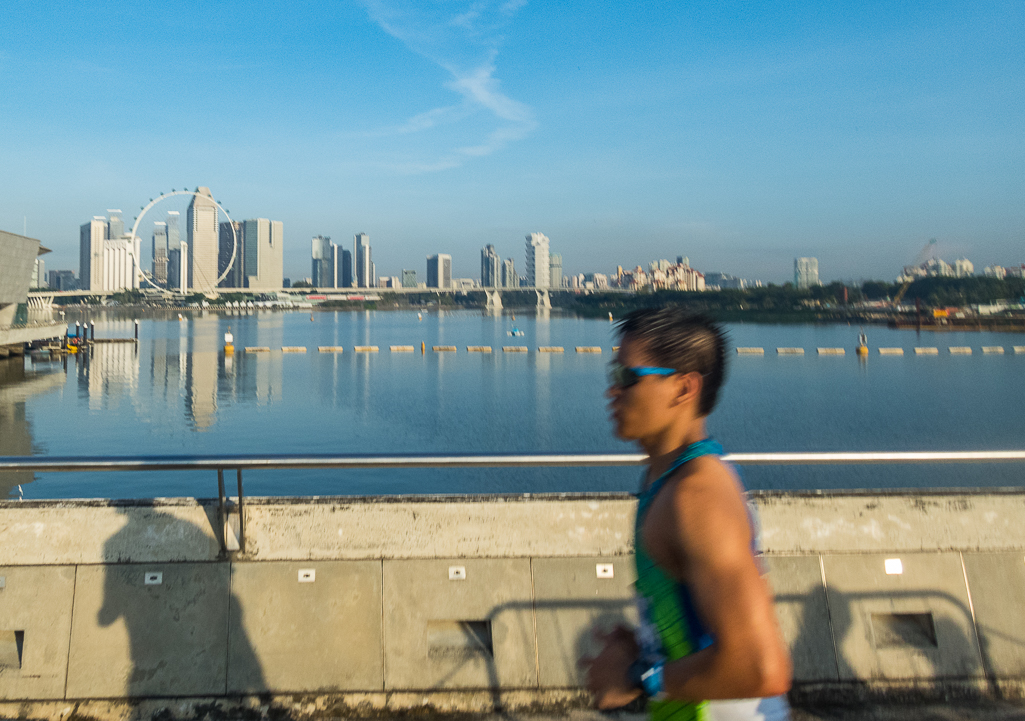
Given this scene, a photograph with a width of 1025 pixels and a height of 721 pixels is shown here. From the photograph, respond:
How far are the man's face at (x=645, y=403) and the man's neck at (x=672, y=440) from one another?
0.02 metres

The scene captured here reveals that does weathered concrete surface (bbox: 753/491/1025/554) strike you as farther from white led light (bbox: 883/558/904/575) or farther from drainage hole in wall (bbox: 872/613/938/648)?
drainage hole in wall (bbox: 872/613/938/648)

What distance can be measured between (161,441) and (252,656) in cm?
3413

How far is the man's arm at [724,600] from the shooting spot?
55.2 inches

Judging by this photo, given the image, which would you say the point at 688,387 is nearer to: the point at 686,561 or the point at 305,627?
the point at 686,561

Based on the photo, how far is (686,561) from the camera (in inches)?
58.0

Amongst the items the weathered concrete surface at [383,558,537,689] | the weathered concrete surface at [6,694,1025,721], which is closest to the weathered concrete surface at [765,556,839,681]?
the weathered concrete surface at [6,694,1025,721]

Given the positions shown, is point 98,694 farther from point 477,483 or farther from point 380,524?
point 477,483

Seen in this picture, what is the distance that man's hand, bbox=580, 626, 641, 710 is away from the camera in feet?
5.39

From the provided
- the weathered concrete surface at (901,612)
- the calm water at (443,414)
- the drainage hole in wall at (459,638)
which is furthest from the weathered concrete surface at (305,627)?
the calm water at (443,414)

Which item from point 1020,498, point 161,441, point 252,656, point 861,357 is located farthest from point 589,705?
point 861,357

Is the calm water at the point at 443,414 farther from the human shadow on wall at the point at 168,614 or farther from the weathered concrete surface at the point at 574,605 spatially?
the human shadow on wall at the point at 168,614

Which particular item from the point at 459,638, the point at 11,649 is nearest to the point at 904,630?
the point at 459,638

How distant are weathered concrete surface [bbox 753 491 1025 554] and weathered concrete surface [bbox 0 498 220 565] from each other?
307 cm

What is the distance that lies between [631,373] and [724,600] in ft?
1.80
